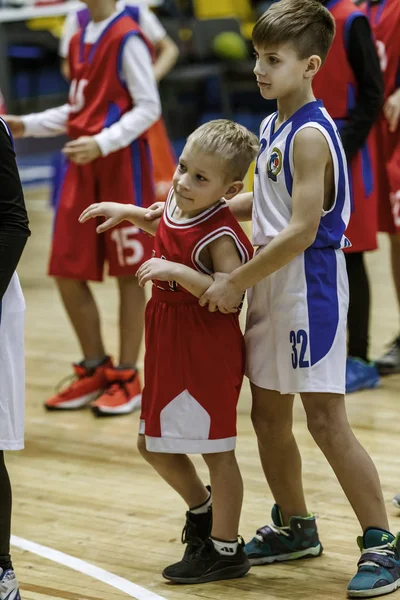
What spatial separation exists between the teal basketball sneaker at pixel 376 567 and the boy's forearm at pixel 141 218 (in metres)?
0.94

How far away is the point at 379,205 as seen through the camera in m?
4.94

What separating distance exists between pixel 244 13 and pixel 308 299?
10.1 meters

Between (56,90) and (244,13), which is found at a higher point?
(244,13)

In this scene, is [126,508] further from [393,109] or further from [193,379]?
[393,109]

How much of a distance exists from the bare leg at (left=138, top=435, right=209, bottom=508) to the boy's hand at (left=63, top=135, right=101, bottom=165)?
1703 millimetres

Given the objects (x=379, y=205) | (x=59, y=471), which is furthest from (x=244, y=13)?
(x=59, y=471)

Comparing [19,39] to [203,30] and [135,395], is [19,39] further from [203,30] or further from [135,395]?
[135,395]

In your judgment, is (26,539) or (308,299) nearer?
(308,299)

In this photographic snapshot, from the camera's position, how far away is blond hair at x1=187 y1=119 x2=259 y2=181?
9.18 ft

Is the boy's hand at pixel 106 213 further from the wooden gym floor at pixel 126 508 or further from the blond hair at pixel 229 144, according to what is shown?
the wooden gym floor at pixel 126 508

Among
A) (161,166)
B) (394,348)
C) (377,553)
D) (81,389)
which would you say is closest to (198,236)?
(377,553)

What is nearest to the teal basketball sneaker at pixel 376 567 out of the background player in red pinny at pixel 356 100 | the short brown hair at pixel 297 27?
the short brown hair at pixel 297 27

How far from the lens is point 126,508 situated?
11.7 ft

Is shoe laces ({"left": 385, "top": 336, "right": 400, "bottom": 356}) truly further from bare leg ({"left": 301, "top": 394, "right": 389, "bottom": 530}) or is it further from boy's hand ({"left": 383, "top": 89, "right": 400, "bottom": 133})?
bare leg ({"left": 301, "top": 394, "right": 389, "bottom": 530})
